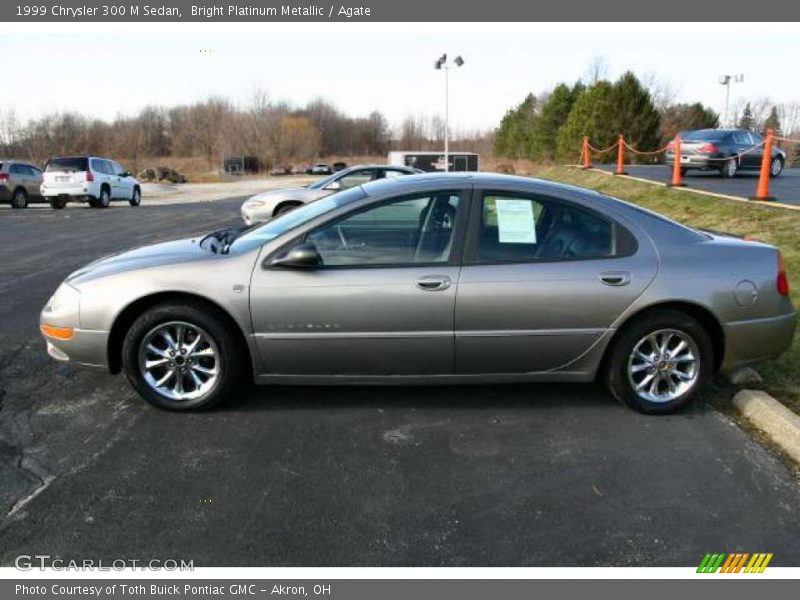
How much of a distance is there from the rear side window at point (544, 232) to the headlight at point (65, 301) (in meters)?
2.58

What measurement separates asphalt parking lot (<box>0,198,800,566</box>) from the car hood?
827mm

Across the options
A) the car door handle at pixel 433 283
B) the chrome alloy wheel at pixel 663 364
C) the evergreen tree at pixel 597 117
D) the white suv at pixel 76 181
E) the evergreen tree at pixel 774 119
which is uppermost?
the evergreen tree at pixel 774 119

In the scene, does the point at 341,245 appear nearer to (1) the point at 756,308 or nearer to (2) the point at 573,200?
(2) the point at 573,200

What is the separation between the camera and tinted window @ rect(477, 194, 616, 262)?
3.85 m

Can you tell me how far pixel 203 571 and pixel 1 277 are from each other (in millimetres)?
7387

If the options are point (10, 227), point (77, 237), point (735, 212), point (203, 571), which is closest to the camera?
point (203, 571)

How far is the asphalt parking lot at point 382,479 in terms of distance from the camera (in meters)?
2.64

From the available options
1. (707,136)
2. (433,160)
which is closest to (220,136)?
(433,160)

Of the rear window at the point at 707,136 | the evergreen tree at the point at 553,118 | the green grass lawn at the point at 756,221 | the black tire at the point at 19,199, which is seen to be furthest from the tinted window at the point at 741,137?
the evergreen tree at the point at 553,118

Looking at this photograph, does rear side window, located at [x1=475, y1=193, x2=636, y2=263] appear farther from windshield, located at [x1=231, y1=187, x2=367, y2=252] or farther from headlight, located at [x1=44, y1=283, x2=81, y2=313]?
headlight, located at [x1=44, y1=283, x2=81, y2=313]

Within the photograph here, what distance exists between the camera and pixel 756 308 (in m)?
3.91

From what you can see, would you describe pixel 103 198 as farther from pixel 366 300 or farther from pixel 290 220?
pixel 366 300

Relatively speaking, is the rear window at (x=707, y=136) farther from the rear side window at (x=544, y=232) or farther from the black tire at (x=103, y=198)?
the black tire at (x=103, y=198)

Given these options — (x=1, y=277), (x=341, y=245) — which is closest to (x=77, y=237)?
(x=1, y=277)
